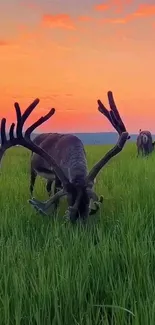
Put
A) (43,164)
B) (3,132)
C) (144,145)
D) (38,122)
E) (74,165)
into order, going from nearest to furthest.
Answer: (3,132) → (38,122) → (74,165) → (43,164) → (144,145)

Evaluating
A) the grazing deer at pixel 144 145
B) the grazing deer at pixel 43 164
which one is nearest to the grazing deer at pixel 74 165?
the grazing deer at pixel 43 164

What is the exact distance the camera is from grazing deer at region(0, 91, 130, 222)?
5.27 metres

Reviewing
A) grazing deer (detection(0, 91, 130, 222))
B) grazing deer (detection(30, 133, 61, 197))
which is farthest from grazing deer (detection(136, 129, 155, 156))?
grazing deer (detection(0, 91, 130, 222))

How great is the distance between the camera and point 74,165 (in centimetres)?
616

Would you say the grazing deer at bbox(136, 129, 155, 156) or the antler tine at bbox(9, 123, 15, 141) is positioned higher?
the grazing deer at bbox(136, 129, 155, 156)

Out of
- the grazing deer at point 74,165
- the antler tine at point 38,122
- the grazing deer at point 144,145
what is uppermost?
the grazing deer at point 144,145

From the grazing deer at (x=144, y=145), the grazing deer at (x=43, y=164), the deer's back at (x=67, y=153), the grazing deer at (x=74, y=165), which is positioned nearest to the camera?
the grazing deer at (x=74, y=165)

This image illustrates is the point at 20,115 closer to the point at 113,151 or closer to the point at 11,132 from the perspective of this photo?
the point at 11,132

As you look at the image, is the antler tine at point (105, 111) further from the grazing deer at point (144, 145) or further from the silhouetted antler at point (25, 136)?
the grazing deer at point (144, 145)

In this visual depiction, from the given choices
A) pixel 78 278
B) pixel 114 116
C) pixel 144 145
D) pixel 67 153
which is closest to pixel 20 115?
pixel 114 116

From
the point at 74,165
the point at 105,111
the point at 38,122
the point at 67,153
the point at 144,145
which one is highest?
the point at 144,145

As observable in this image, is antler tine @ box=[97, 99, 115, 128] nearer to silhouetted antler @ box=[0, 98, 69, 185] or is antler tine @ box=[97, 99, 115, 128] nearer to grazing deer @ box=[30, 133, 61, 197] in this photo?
silhouetted antler @ box=[0, 98, 69, 185]

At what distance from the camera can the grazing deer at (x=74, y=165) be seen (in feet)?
17.3

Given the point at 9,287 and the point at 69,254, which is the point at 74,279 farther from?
the point at 69,254
